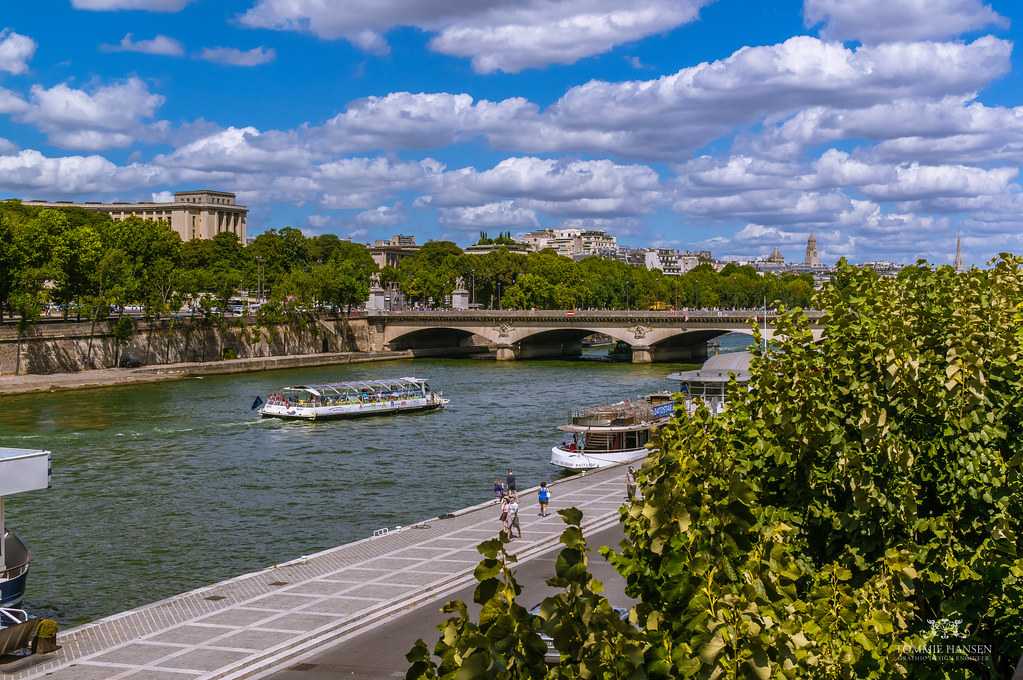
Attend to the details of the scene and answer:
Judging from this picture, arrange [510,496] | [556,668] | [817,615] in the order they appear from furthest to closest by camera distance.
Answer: [510,496], [817,615], [556,668]

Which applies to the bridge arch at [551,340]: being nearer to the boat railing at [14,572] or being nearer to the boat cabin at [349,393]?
the boat cabin at [349,393]

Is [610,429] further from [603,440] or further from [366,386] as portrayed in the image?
[366,386]

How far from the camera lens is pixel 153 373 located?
74.7 metres

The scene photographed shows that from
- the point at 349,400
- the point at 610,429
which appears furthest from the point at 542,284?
the point at 610,429

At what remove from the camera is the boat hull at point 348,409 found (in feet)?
188

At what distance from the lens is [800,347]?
1155cm

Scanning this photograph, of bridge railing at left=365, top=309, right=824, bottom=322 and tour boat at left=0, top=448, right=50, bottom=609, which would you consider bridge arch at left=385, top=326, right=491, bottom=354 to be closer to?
bridge railing at left=365, top=309, right=824, bottom=322

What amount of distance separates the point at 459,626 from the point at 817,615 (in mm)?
3081

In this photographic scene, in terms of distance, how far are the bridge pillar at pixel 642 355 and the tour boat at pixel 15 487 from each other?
81.0 m

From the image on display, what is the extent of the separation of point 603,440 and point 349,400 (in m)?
22.1

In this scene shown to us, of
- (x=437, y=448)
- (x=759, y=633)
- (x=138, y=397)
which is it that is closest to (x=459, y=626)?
(x=759, y=633)

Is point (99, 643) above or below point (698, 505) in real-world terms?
below

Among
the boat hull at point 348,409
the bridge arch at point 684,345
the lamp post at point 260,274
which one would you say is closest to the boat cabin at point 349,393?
the boat hull at point 348,409

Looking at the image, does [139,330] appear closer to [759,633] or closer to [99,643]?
[99,643]
